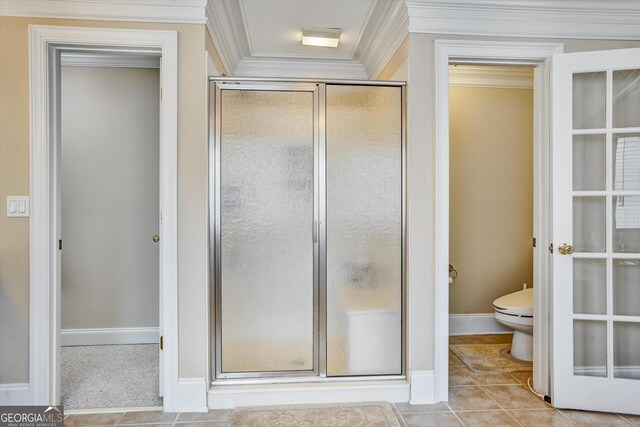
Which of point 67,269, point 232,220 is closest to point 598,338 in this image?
point 232,220

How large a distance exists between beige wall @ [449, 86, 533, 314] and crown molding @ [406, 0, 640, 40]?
117cm

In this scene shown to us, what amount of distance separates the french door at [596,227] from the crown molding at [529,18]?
0.88ft

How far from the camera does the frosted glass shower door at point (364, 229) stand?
7.46ft

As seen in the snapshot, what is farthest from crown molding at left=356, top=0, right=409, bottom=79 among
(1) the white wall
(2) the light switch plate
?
(2) the light switch plate

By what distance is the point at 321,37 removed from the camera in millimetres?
2834

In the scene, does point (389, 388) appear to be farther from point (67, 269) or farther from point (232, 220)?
point (67, 269)

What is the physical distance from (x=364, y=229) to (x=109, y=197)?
2.26m

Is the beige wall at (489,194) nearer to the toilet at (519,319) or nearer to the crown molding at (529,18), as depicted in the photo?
the toilet at (519,319)

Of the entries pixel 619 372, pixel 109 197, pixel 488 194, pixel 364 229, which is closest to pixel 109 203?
pixel 109 197

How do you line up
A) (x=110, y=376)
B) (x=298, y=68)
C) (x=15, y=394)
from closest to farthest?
(x=15, y=394) → (x=110, y=376) → (x=298, y=68)

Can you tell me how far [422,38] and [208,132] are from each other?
1.38 meters

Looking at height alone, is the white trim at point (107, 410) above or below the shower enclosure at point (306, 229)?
below

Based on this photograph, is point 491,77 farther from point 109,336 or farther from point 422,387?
point 109,336

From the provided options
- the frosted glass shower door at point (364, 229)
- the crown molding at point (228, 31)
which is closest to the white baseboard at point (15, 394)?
the frosted glass shower door at point (364, 229)
